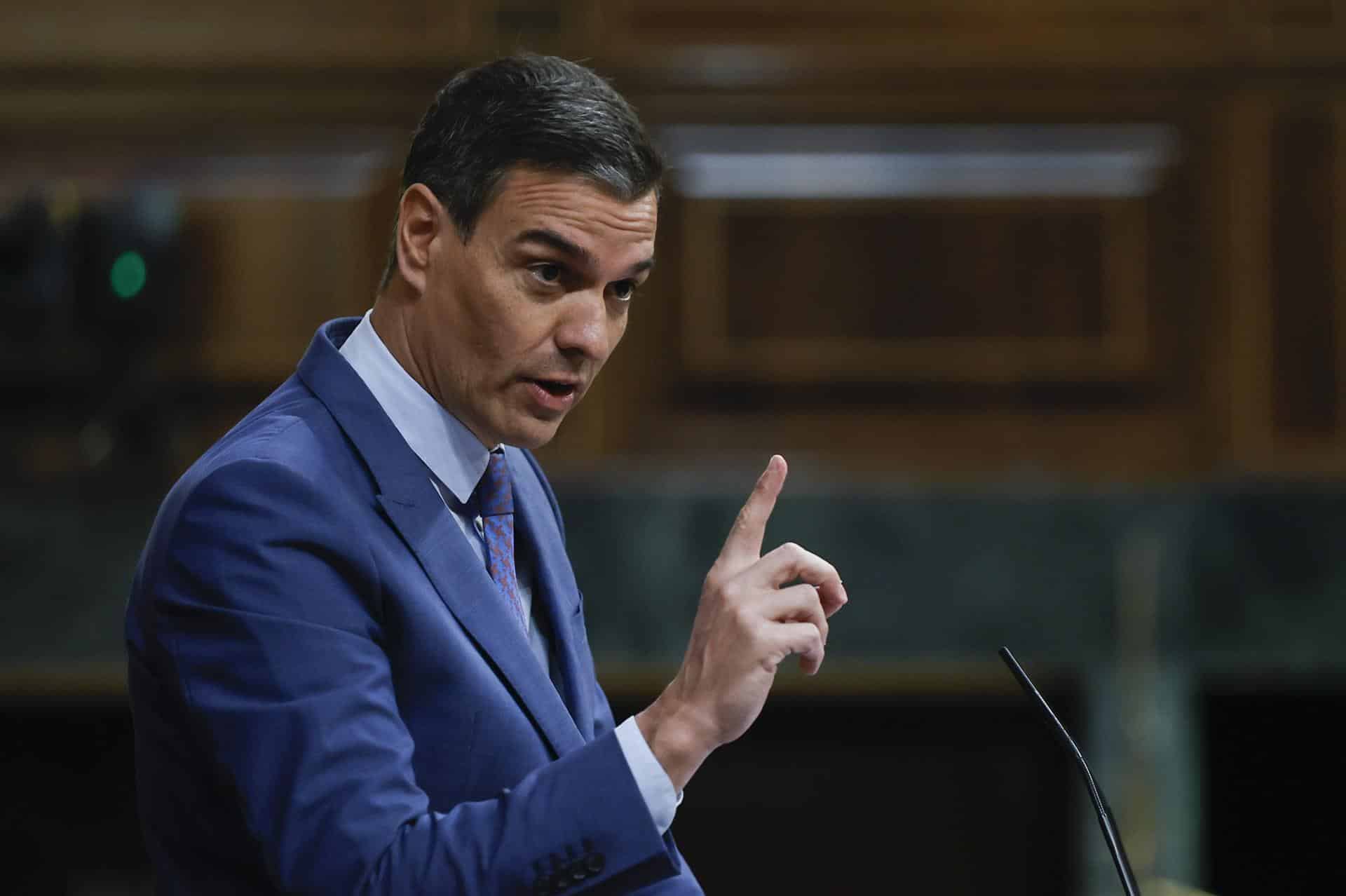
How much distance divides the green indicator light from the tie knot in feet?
7.50

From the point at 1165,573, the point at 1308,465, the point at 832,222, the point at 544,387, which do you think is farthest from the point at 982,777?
the point at 544,387

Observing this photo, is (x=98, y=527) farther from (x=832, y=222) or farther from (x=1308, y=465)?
(x=1308, y=465)

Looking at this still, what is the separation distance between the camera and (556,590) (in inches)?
60.6

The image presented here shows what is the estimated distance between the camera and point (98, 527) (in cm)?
346

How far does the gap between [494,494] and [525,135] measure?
32cm

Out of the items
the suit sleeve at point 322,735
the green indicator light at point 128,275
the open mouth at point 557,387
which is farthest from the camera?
the green indicator light at point 128,275

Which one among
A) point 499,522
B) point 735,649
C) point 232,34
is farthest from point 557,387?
point 232,34

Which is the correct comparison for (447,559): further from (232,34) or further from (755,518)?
(232,34)

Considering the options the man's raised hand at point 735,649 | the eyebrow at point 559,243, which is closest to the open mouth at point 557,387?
the eyebrow at point 559,243

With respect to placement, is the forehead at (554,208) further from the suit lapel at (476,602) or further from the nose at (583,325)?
the suit lapel at (476,602)

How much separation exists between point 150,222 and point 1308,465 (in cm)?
250

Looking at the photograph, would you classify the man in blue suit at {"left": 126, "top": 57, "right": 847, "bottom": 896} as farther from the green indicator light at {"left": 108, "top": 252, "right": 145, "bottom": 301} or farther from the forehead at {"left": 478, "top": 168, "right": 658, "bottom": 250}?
the green indicator light at {"left": 108, "top": 252, "right": 145, "bottom": 301}

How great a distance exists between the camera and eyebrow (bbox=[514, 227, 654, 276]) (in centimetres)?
137

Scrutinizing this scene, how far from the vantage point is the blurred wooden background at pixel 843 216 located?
11.7 feet
